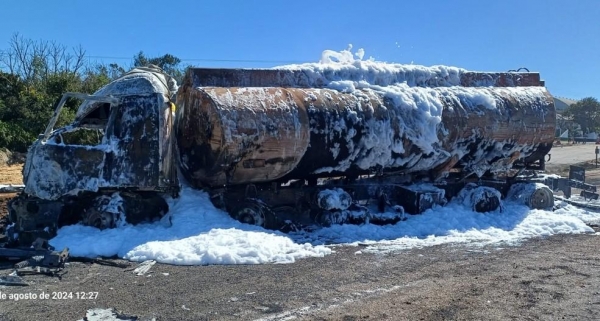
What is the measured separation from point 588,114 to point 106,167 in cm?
8136

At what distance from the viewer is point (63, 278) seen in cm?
668

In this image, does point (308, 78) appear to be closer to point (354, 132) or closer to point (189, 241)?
point (354, 132)

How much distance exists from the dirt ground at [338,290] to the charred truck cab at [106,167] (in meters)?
1.31

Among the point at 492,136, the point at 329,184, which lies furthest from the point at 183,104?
the point at 492,136

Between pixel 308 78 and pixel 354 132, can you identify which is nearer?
pixel 354 132

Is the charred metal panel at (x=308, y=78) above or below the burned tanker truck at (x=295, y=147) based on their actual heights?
above

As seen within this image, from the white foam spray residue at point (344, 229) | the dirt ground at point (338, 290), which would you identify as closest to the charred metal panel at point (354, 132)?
the white foam spray residue at point (344, 229)

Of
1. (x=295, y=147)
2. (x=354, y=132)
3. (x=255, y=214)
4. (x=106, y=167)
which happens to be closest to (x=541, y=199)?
(x=354, y=132)

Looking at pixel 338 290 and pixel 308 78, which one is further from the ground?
pixel 308 78

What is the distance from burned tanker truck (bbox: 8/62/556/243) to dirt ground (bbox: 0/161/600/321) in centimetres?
163

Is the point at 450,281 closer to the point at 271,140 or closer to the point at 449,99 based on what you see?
the point at 271,140

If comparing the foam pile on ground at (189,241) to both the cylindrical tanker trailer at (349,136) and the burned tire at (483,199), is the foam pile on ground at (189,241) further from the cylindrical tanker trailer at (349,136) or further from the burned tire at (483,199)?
the burned tire at (483,199)

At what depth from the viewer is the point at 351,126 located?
34.7 feet

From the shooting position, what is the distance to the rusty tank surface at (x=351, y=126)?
9.58 m
